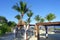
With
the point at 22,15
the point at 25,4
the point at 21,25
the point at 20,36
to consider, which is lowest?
the point at 20,36

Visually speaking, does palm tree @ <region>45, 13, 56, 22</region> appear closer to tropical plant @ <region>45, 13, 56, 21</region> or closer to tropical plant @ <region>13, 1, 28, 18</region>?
tropical plant @ <region>45, 13, 56, 21</region>

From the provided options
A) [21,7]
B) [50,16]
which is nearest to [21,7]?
[21,7]

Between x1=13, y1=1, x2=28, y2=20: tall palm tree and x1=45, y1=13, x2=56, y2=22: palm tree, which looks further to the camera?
x1=45, y1=13, x2=56, y2=22: palm tree

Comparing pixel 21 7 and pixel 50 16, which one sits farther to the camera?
pixel 50 16

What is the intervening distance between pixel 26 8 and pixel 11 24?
3083cm

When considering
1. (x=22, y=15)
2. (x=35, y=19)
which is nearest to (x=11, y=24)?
(x=35, y=19)

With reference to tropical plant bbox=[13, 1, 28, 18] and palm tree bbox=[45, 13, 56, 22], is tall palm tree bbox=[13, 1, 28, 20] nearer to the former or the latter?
tropical plant bbox=[13, 1, 28, 18]

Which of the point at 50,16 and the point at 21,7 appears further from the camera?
the point at 50,16

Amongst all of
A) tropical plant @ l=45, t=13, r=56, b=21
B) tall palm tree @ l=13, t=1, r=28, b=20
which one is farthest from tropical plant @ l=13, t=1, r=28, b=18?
tropical plant @ l=45, t=13, r=56, b=21

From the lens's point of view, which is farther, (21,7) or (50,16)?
(50,16)

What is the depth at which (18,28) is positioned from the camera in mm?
29188

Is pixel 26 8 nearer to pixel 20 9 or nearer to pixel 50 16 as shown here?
pixel 20 9

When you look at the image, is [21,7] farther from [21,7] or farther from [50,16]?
[50,16]

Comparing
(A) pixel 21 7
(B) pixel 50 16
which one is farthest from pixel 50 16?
(A) pixel 21 7
